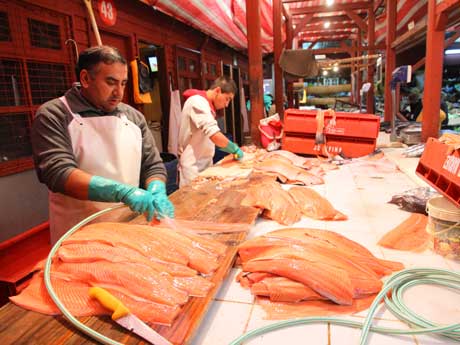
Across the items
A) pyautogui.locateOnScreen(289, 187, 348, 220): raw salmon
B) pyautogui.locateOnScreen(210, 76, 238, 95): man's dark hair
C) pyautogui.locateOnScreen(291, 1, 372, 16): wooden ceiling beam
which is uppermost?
pyautogui.locateOnScreen(291, 1, 372, 16): wooden ceiling beam

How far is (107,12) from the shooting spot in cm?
498

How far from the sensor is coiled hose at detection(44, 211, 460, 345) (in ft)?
3.81

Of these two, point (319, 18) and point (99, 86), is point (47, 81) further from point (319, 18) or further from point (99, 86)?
point (319, 18)

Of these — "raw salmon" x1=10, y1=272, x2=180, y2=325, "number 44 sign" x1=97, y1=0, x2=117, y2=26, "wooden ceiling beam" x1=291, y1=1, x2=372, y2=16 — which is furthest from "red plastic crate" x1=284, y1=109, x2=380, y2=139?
"raw salmon" x1=10, y1=272, x2=180, y2=325

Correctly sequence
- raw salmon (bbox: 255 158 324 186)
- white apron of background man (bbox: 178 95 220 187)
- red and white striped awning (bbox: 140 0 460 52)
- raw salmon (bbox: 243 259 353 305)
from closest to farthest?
1. raw salmon (bbox: 243 259 353 305)
2. raw salmon (bbox: 255 158 324 186)
3. white apron of background man (bbox: 178 95 220 187)
4. red and white striped awning (bbox: 140 0 460 52)

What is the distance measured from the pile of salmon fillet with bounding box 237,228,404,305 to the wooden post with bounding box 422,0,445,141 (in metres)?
3.22

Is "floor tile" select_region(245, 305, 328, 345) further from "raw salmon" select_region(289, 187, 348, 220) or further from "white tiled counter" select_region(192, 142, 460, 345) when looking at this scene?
"raw salmon" select_region(289, 187, 348, 220)

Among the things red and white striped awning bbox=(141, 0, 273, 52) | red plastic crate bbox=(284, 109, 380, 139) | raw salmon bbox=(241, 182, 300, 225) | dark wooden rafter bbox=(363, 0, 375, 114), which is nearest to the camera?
raw salmon bbox=(241, 182, 300, 225)

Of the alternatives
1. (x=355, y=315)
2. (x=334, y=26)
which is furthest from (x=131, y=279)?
(x=334, y=26)

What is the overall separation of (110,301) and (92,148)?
49.6 inches

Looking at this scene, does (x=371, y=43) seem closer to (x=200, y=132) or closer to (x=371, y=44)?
(x=371, y=44)

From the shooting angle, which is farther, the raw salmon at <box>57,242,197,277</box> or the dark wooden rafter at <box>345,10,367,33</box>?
the dark wooden rafter at <box>345,10,367,33</box>

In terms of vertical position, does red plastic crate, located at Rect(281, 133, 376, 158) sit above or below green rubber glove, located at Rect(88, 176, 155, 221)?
below

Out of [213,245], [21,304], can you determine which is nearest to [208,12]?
[213,245]
